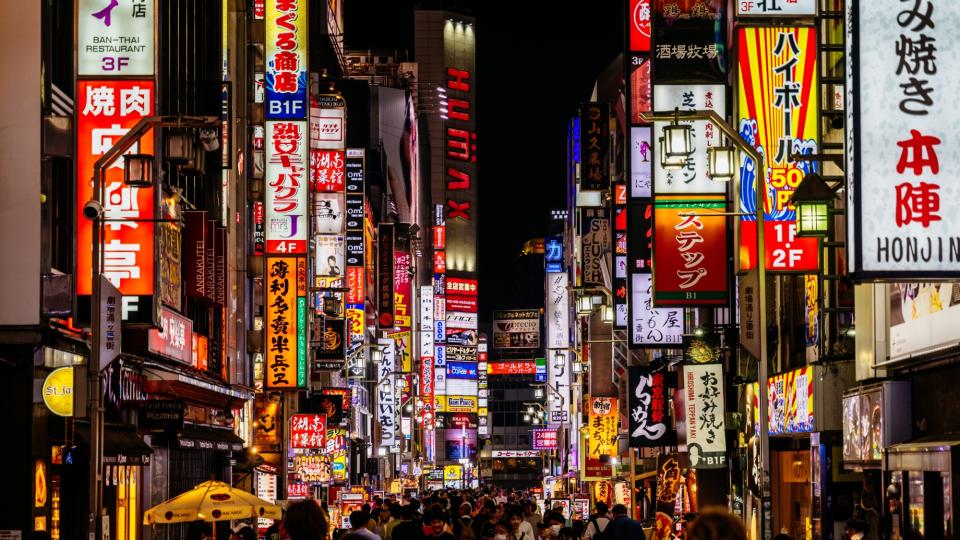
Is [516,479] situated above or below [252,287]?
below

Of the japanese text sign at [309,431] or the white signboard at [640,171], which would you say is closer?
the white signboard at [640,171]

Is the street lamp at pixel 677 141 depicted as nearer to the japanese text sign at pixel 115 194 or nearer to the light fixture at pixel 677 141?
the light fixture at pixel 677 141

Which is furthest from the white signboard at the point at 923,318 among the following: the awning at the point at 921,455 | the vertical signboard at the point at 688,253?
the vertical signboard at the point at 688,253

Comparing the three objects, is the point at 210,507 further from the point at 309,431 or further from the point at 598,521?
the point at 309,431

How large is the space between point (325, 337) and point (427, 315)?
2740 inches

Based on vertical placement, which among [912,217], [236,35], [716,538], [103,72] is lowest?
[716,538]

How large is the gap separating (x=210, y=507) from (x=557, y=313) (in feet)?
272

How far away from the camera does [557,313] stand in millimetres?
104812

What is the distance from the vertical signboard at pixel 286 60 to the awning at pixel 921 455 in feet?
82.0

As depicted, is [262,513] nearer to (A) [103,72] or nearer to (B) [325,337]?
(A) [103,72]

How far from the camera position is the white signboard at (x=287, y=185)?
39.9 meters

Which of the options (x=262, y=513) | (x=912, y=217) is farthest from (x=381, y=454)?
(x=912, y=217)

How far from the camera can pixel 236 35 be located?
40250mm

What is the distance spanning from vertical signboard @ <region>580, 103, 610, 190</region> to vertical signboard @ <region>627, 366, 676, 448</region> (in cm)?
1243
